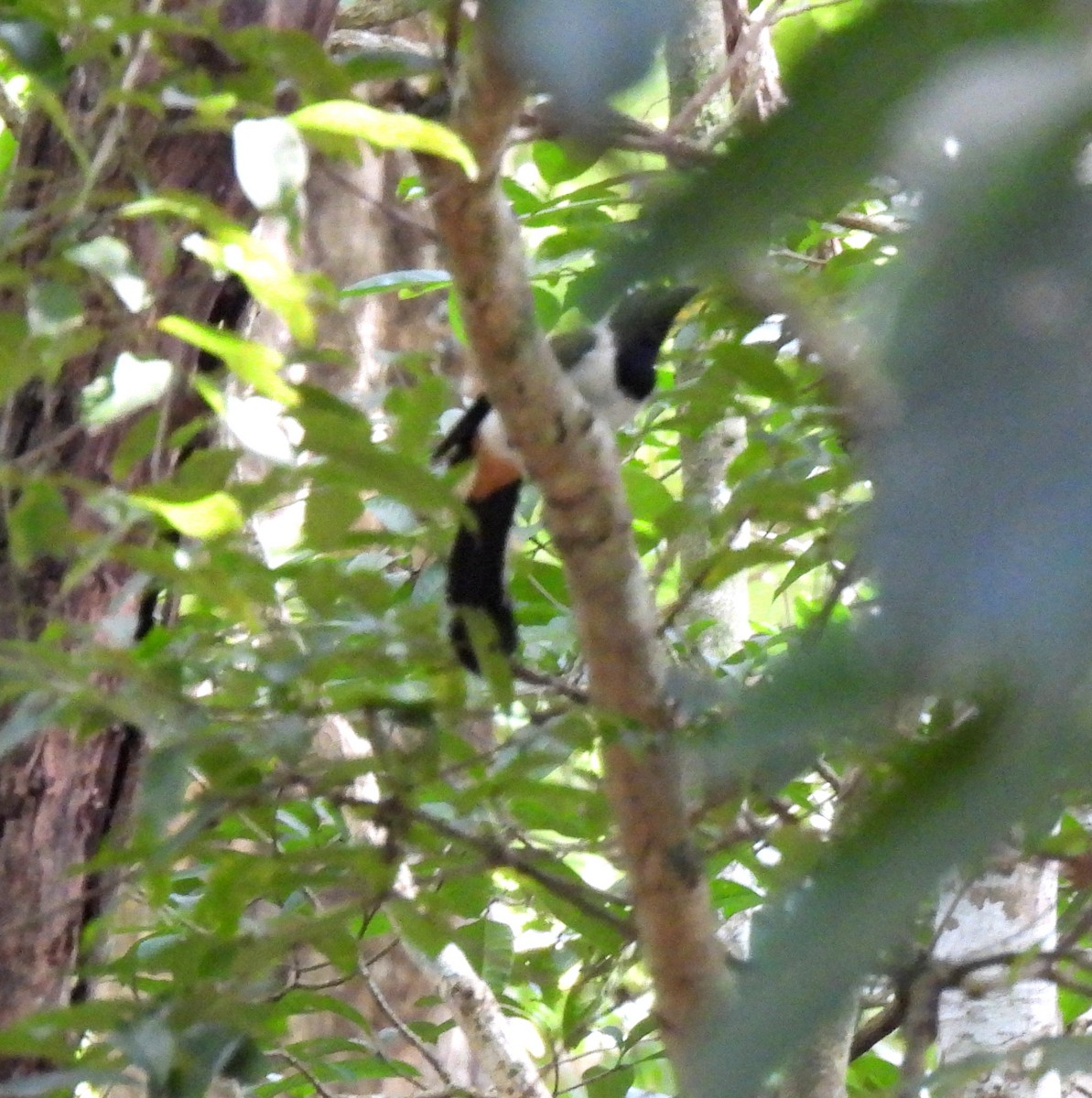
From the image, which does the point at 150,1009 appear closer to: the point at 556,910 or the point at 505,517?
the point at 556,910

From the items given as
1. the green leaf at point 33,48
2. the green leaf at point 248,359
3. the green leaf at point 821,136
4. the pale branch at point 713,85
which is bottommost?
the green leaf at point 821,136

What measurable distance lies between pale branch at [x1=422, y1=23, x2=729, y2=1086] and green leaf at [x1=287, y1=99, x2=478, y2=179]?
0.15 meters

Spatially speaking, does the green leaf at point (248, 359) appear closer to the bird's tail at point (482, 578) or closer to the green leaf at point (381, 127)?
the green leaf at point (381, 127)

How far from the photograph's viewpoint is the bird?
1.47 meters

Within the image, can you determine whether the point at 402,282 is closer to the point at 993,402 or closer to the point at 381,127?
the point at 381,127

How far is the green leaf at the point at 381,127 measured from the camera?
27.1 inches

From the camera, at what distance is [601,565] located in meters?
0.97

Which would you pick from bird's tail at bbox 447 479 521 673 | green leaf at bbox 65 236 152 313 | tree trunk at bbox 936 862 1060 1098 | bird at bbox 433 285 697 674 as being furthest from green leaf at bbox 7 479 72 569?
tree trunk at bbox 936 862 1060 1098

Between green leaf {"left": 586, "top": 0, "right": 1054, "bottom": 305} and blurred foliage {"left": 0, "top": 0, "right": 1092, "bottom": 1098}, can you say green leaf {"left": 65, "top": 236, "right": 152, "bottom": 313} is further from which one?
green leaf {"left": 586, "top": 0, "right": 1054, "bottom": 305}

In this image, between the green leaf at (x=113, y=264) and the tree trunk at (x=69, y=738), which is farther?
the tree trunk at (x=69, y=738)

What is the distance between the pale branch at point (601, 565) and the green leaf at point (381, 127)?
15 centimetres

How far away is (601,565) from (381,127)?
0.38m

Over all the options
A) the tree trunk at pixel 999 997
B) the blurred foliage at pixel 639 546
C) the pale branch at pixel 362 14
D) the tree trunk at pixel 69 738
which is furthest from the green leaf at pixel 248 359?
the pale branch at pixel 362 14

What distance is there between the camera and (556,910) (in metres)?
1.07
